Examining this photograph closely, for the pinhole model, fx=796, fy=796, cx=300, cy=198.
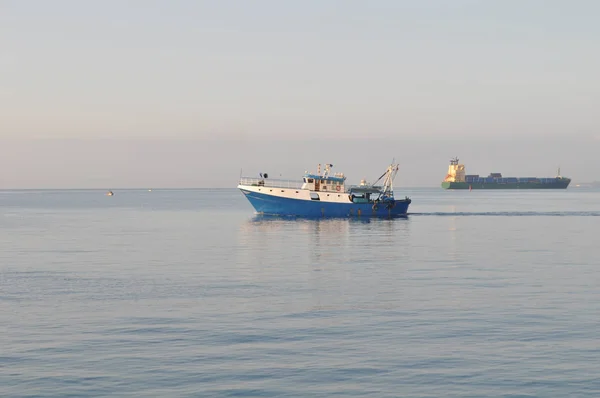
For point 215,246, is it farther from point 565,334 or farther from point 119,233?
point 565,334

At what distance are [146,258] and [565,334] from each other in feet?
136

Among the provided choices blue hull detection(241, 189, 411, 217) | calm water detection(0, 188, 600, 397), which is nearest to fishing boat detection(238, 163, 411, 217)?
blue hull detection(241, 189, 411, 217)

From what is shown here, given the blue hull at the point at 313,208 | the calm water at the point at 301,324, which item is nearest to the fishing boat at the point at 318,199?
the blue hull at the point at 313,208

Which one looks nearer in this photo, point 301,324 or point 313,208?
point 301,324

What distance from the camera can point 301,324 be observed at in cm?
3353

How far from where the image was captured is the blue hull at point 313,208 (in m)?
134

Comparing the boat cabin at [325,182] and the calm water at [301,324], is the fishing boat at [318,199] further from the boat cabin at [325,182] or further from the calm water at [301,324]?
the calm water at [301,324]

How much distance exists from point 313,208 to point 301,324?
101060 mm

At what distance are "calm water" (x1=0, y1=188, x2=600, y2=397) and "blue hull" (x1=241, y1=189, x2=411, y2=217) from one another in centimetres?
6413

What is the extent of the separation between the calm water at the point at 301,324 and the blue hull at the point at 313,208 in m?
64.1

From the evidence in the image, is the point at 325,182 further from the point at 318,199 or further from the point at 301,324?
the point at 301,324

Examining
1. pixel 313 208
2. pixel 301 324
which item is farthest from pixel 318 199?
pixel 301 324

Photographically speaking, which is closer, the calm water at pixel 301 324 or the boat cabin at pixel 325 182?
the calm water at pixel 301 324

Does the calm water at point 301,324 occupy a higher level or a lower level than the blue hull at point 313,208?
lower
